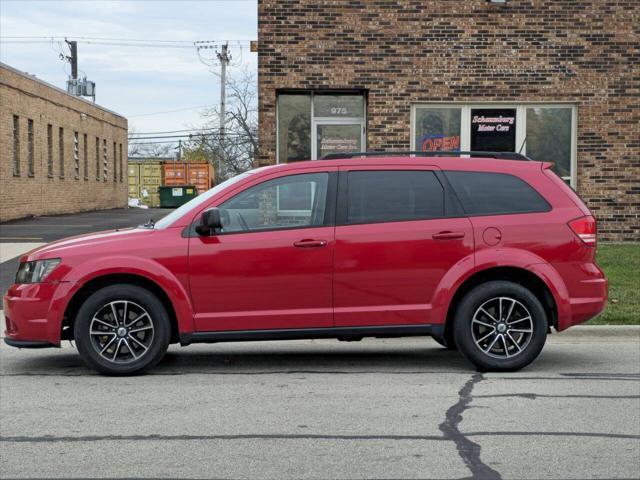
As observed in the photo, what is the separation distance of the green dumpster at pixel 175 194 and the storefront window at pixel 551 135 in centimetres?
3390

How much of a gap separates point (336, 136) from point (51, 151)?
21664 mm

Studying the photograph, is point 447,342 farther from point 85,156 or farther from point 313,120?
point 85,156

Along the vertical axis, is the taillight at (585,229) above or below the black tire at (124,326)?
above

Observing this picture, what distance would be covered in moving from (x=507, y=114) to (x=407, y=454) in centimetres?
1379

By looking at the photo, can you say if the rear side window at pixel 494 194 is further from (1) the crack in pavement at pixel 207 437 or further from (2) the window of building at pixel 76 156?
(2) the window of building at pixel 76 156

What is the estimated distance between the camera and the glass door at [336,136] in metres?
18.2

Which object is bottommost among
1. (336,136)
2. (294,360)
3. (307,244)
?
(294,360)

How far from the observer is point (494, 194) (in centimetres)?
807

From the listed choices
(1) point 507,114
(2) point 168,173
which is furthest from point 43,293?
(2) point 168,173

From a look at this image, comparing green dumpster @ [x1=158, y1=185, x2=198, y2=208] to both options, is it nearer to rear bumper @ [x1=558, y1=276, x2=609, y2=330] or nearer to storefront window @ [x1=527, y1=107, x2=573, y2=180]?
storefront window @ [x1=527, y1=107, x2=573, y2=180]

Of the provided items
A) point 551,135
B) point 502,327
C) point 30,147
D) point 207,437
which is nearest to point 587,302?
point 502,327

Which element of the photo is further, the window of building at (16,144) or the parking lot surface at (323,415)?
the window of building at (16,144)

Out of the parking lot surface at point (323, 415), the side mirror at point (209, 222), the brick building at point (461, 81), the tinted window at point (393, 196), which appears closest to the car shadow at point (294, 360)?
the parking lot surface at point (323, 415)

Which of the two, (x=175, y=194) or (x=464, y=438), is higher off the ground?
(x=175, y=194)
